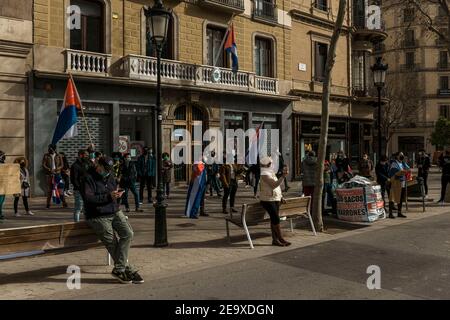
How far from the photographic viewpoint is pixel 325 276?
6.46m

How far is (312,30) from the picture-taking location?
2644 cm

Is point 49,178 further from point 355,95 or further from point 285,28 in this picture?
point 355,95

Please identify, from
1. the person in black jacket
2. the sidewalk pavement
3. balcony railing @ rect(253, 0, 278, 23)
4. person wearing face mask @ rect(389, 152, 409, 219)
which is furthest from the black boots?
balcony railing @ rect(253, 0, 278, 23)

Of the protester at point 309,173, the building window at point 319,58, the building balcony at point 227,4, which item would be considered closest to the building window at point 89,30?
the building balcony at point 227,4

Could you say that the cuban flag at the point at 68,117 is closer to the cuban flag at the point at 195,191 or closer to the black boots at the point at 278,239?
the cuban flag at the point at 195,191

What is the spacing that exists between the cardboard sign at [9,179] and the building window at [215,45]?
1307cm

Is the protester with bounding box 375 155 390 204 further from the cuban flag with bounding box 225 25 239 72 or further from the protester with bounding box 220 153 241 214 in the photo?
the cuban flag with bounding box 225 25 239 72

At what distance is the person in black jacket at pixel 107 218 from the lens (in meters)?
6.17

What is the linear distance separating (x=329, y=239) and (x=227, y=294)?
4.41 metres

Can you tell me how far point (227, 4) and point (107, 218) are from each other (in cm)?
1730

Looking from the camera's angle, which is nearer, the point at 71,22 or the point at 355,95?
the point at 71,22
